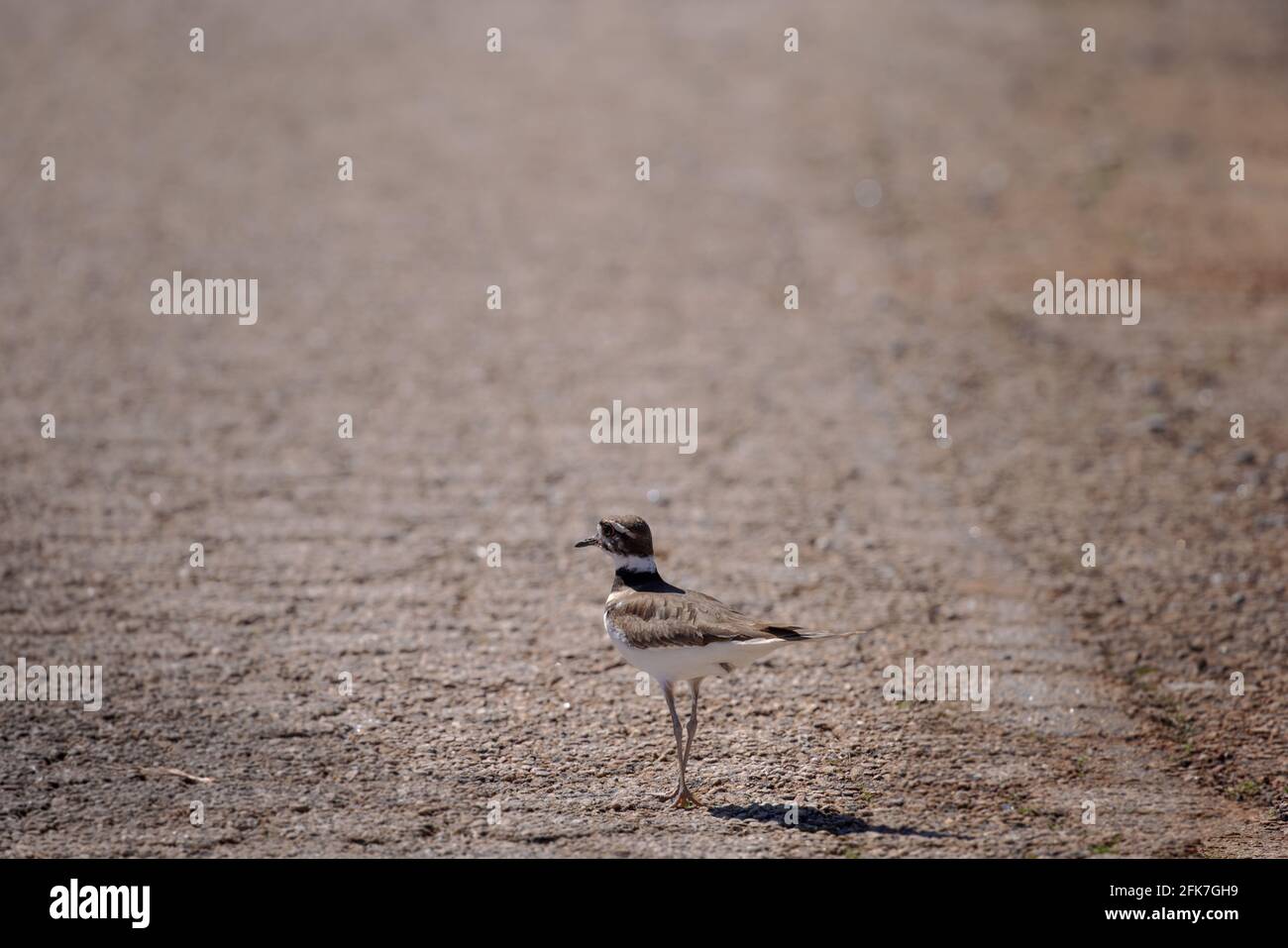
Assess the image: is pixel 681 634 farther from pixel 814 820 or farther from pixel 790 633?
pixel 814 820

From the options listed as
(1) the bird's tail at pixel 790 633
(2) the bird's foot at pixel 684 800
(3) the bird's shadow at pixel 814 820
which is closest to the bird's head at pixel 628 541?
(1) the bird's tail at pixel 790 633

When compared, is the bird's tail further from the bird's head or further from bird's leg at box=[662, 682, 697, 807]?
the bird's head

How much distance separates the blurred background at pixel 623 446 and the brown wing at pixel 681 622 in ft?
2.70

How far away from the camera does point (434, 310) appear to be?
14133mm

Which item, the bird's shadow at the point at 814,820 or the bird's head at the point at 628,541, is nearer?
the bird's shadow at the point at 814,820

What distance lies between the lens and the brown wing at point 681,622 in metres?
6.30

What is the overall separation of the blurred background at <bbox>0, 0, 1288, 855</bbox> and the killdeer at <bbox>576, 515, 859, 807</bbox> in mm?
609

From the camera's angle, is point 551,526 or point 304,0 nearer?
point 551,526

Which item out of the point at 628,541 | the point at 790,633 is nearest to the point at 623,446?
the point at 628,541

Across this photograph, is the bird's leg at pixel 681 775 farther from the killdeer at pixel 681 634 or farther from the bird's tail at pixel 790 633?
the bird's tail at pixel 790 633

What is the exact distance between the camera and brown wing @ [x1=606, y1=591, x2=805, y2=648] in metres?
6.30

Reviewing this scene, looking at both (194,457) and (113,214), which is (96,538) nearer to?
(194,457)
